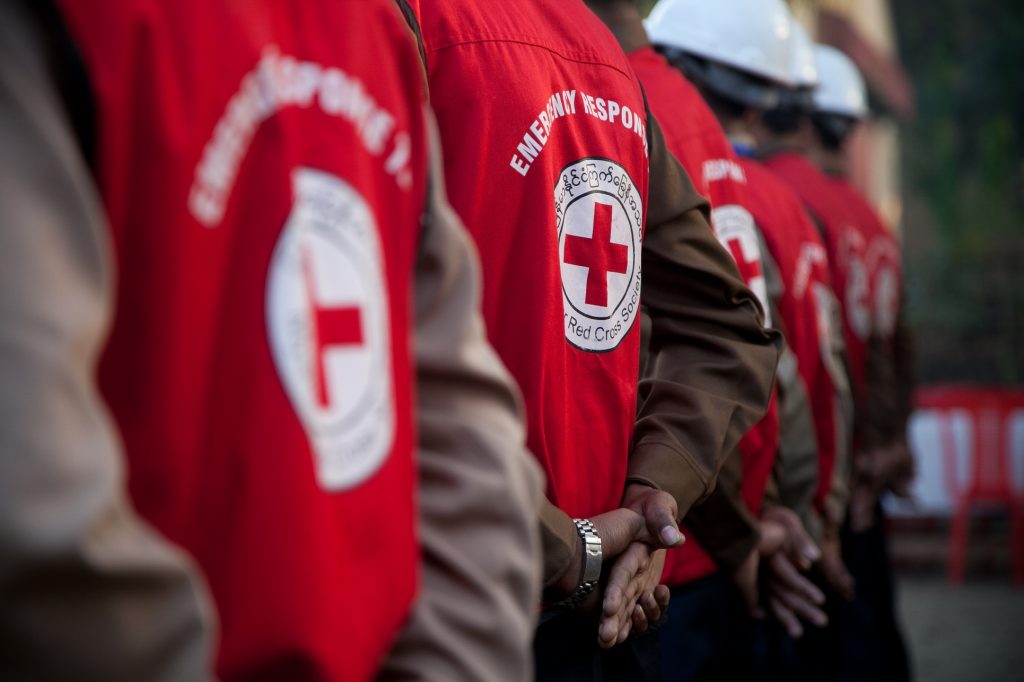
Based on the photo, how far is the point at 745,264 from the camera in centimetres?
322

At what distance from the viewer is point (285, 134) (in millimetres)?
1110

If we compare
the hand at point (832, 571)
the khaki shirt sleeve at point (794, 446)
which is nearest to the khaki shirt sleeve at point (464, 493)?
the khaki shirt sleeve at point (794, 446)

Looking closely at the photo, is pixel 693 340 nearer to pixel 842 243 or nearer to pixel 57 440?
pixel 57 440

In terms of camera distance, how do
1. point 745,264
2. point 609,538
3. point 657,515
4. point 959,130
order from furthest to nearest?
point 959,130 < point 745,264 < point 657,515 < point 609,538

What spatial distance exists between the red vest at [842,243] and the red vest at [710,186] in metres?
1.66

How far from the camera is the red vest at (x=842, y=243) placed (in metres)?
4.95

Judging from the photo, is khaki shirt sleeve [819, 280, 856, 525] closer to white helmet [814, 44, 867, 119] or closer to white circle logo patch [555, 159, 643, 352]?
white helmet [814, 44, 867, 119]

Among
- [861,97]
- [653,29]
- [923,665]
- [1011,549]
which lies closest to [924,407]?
[1011,549]

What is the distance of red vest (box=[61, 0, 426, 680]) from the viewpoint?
1.02 m

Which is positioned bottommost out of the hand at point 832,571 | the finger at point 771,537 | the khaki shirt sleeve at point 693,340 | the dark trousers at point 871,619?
the dark trousers at point 871,619

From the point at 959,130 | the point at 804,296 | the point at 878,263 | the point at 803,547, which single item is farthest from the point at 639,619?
the point at 959,130

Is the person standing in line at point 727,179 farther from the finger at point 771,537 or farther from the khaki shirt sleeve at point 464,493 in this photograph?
the khaki shirt sleeve at point 464,493

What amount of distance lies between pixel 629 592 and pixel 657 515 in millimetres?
135

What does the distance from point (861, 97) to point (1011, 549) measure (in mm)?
4214
